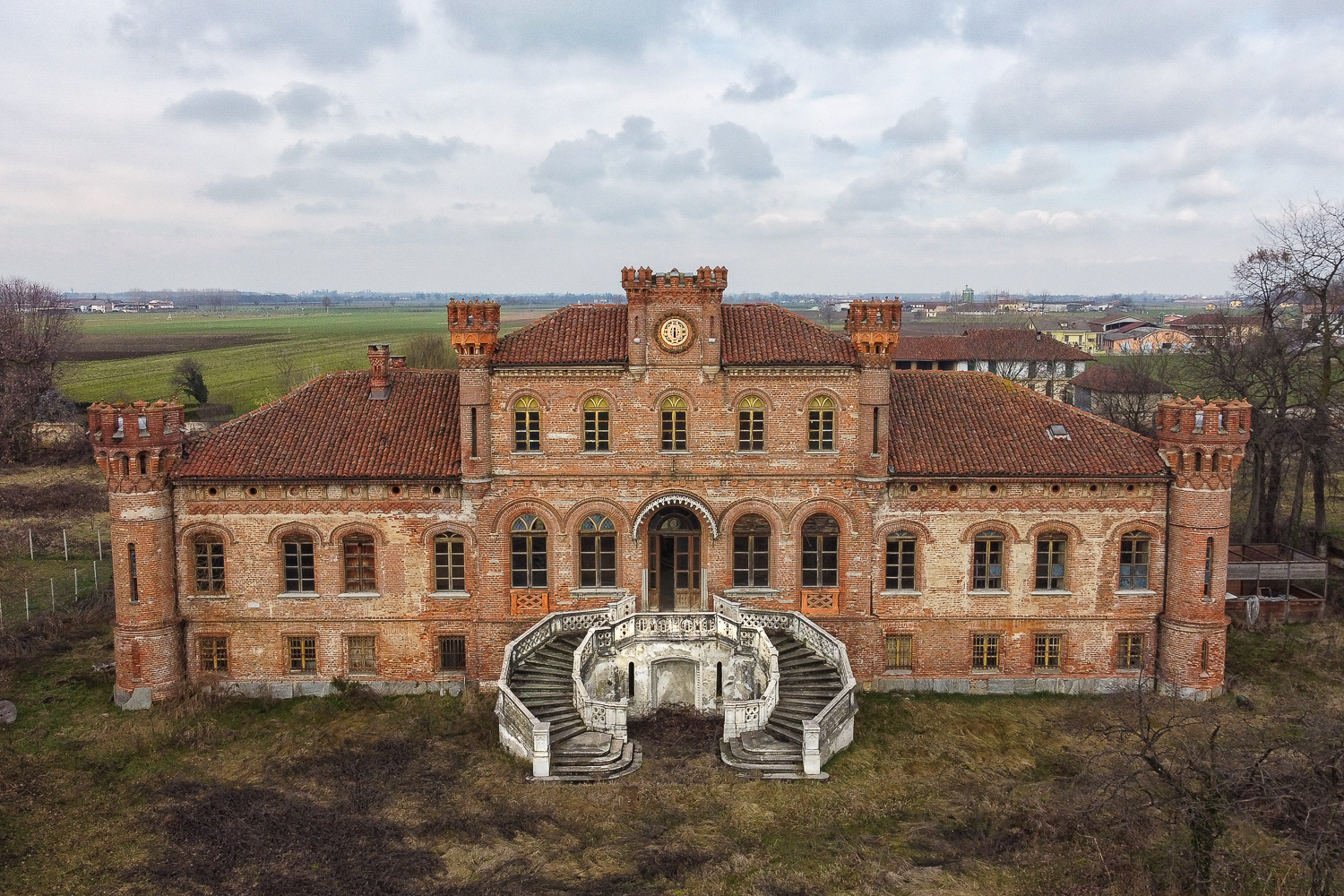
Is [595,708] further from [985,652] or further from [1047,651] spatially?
[1047,651]

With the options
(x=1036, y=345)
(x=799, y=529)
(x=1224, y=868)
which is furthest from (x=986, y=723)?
(x=1036, y=345)

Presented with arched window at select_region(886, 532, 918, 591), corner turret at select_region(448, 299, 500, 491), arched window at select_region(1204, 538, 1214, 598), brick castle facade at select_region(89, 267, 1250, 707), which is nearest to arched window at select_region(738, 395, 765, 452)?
brick castle facade at select_region(89, 267, 1250, 707)

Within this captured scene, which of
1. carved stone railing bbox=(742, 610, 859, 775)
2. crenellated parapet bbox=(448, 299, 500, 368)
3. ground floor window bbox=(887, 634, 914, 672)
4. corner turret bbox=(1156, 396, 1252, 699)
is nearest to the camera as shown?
carved stone railing bbox=(742, 610, 859, 775)

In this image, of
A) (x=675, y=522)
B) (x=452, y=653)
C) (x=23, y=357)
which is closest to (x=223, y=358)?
(x=23, y=357)

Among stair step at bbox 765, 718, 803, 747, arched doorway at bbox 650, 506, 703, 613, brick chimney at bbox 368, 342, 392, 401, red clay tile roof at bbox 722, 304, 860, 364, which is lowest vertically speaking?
stair step at bbox 765, 718, 803, 747

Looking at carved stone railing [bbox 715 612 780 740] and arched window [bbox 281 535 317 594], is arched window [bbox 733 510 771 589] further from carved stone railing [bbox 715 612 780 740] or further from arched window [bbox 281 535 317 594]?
arched window [bbox 281 535 317 594]

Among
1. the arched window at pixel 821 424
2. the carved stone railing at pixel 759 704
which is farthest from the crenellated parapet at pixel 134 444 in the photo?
the arched window at pixel 821 424
